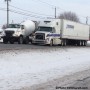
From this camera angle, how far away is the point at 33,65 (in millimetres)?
A: 22469

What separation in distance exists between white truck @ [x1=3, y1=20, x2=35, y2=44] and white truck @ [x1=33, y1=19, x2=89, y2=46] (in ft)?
7.90

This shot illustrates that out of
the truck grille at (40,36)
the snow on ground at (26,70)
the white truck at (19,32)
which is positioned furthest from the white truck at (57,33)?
the snow on ground at (26,70)

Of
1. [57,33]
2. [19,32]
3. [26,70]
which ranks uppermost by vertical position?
[19,32]

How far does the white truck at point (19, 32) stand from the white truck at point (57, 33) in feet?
7.90

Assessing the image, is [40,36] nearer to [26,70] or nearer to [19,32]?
[19,32]

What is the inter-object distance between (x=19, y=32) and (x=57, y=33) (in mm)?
5140

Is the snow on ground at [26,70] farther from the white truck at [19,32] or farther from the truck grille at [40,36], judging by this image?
the white truck at [19,32]

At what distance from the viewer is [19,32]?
47.1 metres

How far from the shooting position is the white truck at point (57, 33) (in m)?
45.5

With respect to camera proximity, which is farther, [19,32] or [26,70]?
[19,32]

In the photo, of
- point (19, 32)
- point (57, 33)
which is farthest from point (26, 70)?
point (57, 33)

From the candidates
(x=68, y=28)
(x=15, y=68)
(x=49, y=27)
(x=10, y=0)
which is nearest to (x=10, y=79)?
(x=15, y=68)

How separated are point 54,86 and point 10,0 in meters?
67.2

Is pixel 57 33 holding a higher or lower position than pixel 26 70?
higher
